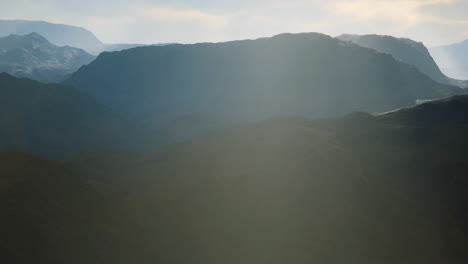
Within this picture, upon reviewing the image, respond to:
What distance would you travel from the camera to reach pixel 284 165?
115ft

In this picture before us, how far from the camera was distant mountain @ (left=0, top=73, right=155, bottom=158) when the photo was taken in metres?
78.0

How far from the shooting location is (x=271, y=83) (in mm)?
115375

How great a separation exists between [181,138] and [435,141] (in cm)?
6003

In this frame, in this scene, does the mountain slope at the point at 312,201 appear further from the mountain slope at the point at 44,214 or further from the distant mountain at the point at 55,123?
the distant mountain at the point at 55,123

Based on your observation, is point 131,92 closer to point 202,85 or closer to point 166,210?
point 202,85

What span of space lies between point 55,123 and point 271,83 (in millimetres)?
72711

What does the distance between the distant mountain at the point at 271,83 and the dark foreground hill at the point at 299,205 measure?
56.4 m

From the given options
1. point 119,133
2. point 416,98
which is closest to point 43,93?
point 119,133

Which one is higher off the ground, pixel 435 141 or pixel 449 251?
pixel 435 141

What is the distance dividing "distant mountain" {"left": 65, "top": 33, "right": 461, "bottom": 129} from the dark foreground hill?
56407mm

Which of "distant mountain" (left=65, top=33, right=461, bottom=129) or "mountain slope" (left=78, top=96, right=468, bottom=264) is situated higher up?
"distant mountain" (left=65, top=33, right=461, bottom=129)

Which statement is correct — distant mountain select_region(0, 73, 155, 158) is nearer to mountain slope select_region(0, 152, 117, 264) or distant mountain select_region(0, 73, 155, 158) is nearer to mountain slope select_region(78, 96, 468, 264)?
mountain slope select_region(78, 96, 468, 264)

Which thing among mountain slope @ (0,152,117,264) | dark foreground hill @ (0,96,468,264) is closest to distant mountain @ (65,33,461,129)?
dark foreground hill @ (0,96,468,264)

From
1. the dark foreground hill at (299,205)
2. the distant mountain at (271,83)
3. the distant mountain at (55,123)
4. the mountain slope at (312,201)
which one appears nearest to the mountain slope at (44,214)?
the dark foreground hill at (299,205)
